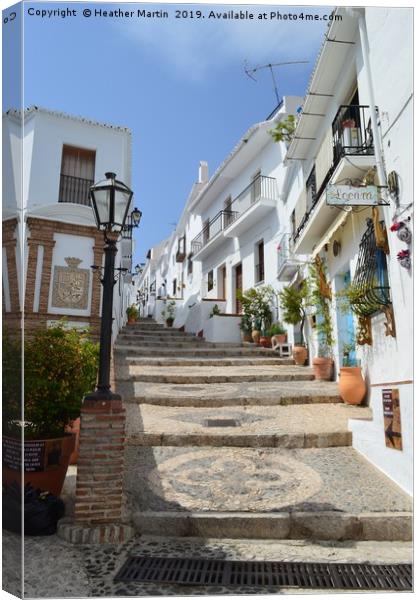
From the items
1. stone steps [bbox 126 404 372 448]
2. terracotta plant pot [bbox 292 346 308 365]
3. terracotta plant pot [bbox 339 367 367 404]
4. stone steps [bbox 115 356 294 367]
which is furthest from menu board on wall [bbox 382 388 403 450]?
stone steps [bbox 115 356 294 367]

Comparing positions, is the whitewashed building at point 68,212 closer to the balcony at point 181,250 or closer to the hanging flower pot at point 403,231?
the hanging flower pot at point 403,231

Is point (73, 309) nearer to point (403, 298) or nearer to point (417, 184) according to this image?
point (403, 298)

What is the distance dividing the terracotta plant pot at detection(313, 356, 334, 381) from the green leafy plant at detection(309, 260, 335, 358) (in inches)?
10.2

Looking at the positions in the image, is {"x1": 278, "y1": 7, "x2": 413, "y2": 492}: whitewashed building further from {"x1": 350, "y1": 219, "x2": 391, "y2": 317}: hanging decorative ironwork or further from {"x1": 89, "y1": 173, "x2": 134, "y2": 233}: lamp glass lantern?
{"x1": 89, "y1": 173, "x2": 134, "y2": 233}: lamp glass lantern

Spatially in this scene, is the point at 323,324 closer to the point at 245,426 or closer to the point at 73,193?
the point at 245,426

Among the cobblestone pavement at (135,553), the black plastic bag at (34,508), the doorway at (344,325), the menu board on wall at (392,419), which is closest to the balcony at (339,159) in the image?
the doorway at (344,325)

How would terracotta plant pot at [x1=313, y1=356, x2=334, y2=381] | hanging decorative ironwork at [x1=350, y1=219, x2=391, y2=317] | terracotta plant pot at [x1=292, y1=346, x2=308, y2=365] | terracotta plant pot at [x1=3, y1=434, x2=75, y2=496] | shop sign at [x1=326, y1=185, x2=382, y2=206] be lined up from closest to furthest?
terracotta plant pot at [x1=3, y1=434, x2=75, y2=496] → shop sign at [x1=326, y1=185, x2=382, y2=206] → hanging decorative ironwork at [x1=350, y1=219, x2=391, y2=317] → terracotta plant pot at [x1=313, y1=356, x2=334, y2=381] → terracotta plant pot at [x1=292, y1=346, x2=308, y2=365]

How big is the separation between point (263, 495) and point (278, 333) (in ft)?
26.4

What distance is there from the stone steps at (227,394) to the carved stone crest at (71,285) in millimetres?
1650

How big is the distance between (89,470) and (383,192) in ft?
12.7

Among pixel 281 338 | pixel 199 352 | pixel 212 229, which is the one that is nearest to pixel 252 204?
pixel 212 229

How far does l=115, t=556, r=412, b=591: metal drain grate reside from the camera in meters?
2.48

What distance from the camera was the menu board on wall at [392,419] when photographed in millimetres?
3596

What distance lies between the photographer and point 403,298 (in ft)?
13.5
